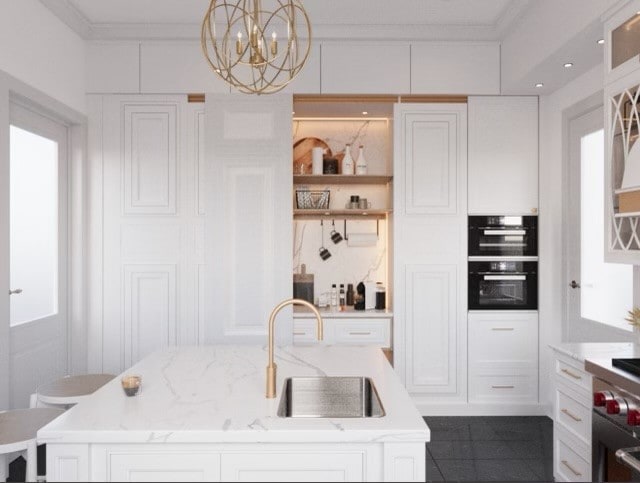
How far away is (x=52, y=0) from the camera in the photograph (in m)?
3.45

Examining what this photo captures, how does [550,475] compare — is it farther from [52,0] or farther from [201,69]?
[52,0]

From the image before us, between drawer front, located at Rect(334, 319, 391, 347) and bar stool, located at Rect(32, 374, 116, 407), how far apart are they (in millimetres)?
1696

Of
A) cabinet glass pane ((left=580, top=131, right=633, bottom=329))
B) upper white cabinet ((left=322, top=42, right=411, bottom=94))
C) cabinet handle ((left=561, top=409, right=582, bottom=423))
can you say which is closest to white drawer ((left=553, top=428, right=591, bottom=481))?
cabinet handle ((left=561, top=409, right=582, bottom=423))

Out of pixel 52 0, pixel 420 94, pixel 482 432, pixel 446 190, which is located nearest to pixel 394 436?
pixel 482 432

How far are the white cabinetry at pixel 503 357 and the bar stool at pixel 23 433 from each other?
9.36ft

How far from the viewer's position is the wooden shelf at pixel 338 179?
4211 millimetres

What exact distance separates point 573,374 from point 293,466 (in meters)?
1.66

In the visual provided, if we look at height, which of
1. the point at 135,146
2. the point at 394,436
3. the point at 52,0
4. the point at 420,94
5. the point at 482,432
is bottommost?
the point at 482,432

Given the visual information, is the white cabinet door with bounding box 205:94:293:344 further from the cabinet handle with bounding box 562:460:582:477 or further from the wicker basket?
the cabinet handle with bounding box 562:460:582:477

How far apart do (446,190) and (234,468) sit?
9.86 ft

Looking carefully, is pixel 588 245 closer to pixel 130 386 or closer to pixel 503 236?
pixel 503 236

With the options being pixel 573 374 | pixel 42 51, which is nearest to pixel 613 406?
pixel 573 374

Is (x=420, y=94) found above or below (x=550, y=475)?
above

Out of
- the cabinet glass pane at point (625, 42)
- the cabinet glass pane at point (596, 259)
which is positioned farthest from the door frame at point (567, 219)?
the cabinet glass pane at point (625, 42)
